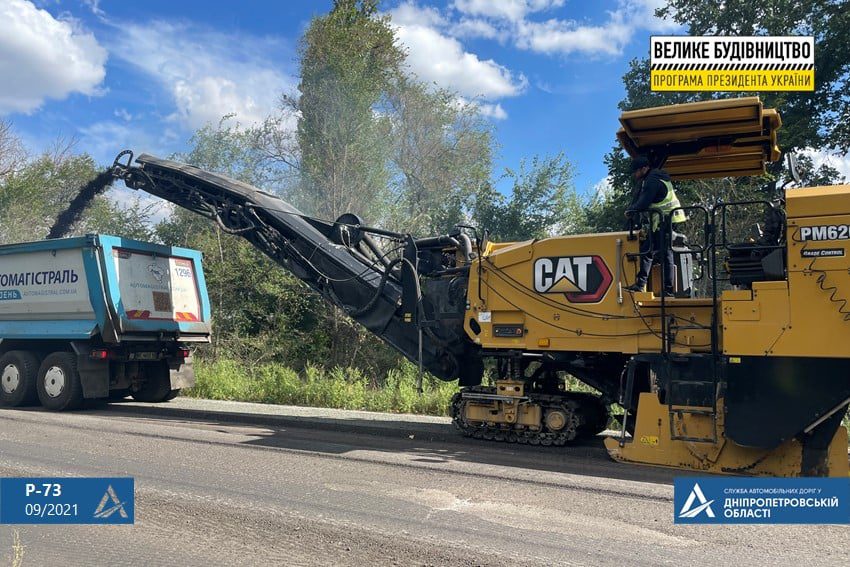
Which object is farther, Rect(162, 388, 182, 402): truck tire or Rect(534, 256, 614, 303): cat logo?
Rect(162, 388, 182, 402): truck tire

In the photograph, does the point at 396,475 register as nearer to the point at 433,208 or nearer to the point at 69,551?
the point at 69,551

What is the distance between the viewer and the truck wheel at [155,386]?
1218 cm

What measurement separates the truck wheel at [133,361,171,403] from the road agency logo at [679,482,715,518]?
9.56 meters

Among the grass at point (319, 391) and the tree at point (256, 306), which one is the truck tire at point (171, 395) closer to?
the grass at point (319, 391)

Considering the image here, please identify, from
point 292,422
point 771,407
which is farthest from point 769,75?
point 292,422

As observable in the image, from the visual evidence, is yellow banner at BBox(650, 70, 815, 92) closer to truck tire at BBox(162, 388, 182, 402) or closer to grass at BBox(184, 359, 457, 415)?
grass at BBox(184, 359, 457, 415)

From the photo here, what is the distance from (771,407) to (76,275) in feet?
33.9

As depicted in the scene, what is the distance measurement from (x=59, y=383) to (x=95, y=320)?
1310 mm

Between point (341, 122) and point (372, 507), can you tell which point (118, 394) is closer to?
point (372, 507)

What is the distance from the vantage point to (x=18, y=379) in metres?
11.5

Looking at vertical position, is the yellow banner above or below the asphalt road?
above

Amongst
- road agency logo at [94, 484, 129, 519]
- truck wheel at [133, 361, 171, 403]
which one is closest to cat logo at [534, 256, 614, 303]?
road agency logo at [94, 484, 129, 519]

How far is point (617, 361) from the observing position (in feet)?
25.8

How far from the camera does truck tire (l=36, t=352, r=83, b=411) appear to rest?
36.0 ft
